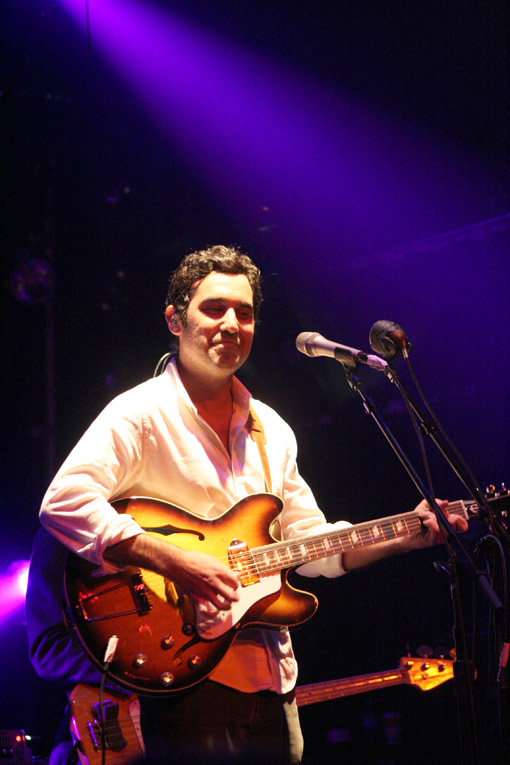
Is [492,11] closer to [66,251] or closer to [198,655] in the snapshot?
[66,251]

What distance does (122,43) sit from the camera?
18.9ft

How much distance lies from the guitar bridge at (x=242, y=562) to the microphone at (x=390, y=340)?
106cm

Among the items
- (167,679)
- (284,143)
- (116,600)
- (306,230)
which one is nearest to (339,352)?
(116,600)

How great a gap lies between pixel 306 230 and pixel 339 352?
3.46m

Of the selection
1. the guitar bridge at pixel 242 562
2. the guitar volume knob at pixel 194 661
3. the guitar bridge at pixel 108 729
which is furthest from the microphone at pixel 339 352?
the guitar bridge at pixel 108 729

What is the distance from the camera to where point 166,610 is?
2.77 metres

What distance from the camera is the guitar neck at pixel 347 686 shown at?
A: 16.1ft

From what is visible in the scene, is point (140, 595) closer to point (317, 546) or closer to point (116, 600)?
point (116, 600)

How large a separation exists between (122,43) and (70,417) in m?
3.29

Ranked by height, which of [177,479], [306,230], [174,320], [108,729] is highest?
[306,230]

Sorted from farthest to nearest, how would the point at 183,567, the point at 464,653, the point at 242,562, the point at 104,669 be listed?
the point at 242,562 → the point at 183,567 → the point at 104,669 → the point at 464,653

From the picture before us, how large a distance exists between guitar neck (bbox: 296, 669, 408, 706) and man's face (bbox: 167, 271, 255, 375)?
282 centimetres

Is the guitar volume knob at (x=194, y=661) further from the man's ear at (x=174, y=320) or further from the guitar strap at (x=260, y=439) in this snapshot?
the man's ear at (x=174, y=320)

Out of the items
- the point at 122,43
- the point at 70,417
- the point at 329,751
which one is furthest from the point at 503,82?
the point at 329,751
